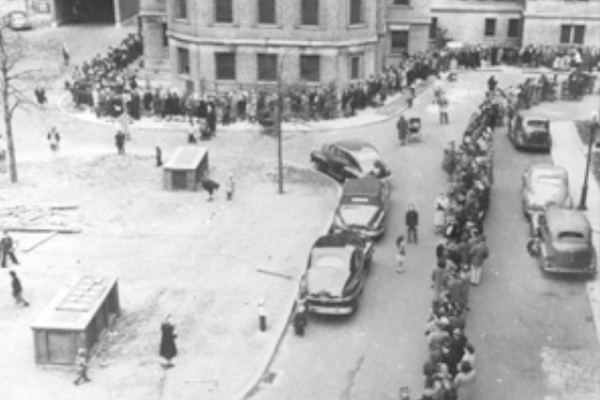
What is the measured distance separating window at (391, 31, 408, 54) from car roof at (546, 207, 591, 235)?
2840cm

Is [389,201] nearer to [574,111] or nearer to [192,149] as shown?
[192,149]

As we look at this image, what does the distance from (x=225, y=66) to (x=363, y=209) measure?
820 inches

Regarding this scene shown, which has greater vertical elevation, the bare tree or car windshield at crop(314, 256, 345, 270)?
the bare tree

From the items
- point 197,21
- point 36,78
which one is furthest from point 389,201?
point 36,78

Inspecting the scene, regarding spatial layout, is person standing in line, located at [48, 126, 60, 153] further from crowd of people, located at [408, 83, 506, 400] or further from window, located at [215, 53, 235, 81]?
crowd of people, located at [408, 83, 506, 400]

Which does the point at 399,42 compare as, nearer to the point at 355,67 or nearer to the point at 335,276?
the point at 355,67

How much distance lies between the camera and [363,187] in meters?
35.0

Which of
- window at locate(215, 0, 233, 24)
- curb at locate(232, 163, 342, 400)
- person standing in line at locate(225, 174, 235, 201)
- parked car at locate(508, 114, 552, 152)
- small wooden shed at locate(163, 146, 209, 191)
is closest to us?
curb at locate(232, 163, 342, 400)

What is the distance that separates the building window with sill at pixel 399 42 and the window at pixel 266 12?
11.0 metres

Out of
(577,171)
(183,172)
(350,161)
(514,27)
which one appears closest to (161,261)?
(183,172)

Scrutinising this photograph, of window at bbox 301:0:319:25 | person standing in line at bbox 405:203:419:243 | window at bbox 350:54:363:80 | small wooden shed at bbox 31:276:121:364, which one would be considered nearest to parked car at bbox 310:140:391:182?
person standing in line at bbox 405:203:419:243

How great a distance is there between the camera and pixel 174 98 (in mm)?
48406

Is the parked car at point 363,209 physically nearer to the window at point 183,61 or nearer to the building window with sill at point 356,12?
the building window with sill at point 356,12

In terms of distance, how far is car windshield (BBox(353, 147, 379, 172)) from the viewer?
38.3m
